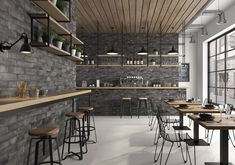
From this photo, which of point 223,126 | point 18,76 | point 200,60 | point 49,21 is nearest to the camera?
point 223,126

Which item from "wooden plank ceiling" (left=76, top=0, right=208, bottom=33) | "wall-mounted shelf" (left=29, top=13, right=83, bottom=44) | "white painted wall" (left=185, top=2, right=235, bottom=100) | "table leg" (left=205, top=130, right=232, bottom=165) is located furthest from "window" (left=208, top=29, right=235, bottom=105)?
"wall-mounted shelf" (left=29, top=13, right=83, bottom=44)

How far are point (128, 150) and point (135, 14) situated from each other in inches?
166

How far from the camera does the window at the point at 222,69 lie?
27.7 ft

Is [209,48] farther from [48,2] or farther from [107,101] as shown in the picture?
[48,2]

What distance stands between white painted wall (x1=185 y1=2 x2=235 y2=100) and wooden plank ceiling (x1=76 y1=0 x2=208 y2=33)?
1136 mm

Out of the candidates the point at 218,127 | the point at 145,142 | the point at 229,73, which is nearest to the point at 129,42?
the point at 229,73

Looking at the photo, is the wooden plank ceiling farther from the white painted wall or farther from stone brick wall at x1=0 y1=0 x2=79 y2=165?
stone brick wall at x1=0 y1=0 x2=79 y2=165

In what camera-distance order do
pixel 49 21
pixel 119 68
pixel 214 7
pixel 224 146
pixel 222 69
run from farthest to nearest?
pixel 119 68, pixel 222 69, pixel 214 7, pixel 49 21, pixel 224 146

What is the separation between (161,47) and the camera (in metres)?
10.4

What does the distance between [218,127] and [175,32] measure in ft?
25.5

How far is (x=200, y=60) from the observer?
36.0 ft

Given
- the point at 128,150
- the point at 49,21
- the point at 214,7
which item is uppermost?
the point at 214,7

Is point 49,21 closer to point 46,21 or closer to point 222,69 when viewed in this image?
point 46,21

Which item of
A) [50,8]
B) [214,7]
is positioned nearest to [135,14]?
[214,7]
